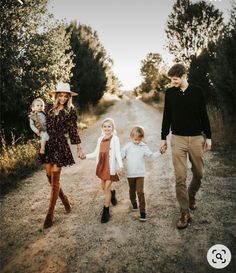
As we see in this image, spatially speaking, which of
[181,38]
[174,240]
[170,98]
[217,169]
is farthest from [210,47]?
[174,240]

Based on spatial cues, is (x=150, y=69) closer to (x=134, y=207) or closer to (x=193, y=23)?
(x=193, y=23)

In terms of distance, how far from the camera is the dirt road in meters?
3.90

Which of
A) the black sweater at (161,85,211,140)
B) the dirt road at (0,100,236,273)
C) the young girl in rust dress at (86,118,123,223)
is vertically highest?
the black sweater at (161,85,211,140)

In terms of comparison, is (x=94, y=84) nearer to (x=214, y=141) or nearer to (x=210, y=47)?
(x=210, y=47)

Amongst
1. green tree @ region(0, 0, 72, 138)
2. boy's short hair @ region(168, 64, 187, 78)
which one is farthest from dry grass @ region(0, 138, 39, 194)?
boy's short hair @ region(168, 64, 187, 78)

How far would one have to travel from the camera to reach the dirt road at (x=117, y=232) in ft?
12.8

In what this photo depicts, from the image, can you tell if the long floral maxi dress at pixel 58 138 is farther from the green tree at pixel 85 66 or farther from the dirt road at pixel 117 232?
the green tree at pixel 85 66

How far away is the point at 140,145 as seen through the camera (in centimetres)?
516

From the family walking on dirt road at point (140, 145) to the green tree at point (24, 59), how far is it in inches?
198

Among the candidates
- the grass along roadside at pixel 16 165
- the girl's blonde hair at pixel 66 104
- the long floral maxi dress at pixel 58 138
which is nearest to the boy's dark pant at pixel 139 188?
the long floral maxi dress at pixel 58 138

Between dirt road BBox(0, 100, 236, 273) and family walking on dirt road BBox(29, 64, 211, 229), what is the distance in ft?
0.89

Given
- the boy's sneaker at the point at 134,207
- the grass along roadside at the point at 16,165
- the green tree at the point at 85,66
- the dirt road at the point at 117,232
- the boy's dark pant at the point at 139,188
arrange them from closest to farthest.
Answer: the dirt road at the point at 117,232, the boy's dark pant at the point at 139,188, the boy's sneaker at the point at 134,207, the grass along roadside at the point at 16,165, the green tree at the point at 85,66

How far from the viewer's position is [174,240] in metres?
4.34

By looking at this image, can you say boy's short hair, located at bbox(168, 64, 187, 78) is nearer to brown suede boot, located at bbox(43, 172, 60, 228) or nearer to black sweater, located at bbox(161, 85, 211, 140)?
black sweater, located at bbox(161, 85, 211, 140)
